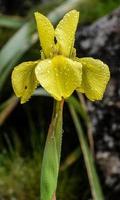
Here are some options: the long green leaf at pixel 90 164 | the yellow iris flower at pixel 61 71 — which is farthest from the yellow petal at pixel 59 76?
the long green leaf at pixel 90 164

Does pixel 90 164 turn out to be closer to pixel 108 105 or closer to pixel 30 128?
pixel 108 105

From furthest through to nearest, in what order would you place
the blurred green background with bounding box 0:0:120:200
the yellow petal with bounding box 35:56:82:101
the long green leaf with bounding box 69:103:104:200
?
the blurred green background with bounding box 0:0:120:200 < the long green leaf with bounding box 69:103:104:200 < the yellow petal with bounding box 35:56:82:101

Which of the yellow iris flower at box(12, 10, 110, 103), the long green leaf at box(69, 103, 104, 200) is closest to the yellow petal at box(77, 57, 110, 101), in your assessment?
the yellow iris flower at box(12, 10, 110, 103)

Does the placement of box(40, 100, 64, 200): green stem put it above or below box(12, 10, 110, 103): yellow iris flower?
below

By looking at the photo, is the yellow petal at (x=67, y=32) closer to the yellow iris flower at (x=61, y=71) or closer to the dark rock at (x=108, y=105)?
the yellow iris flower at (x=61, y=71)

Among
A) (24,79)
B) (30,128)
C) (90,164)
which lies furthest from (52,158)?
(30,128)

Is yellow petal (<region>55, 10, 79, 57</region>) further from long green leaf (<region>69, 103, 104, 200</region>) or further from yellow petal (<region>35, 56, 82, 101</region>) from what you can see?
long green leaf (<region>69, 103, 104, 200</region>)
